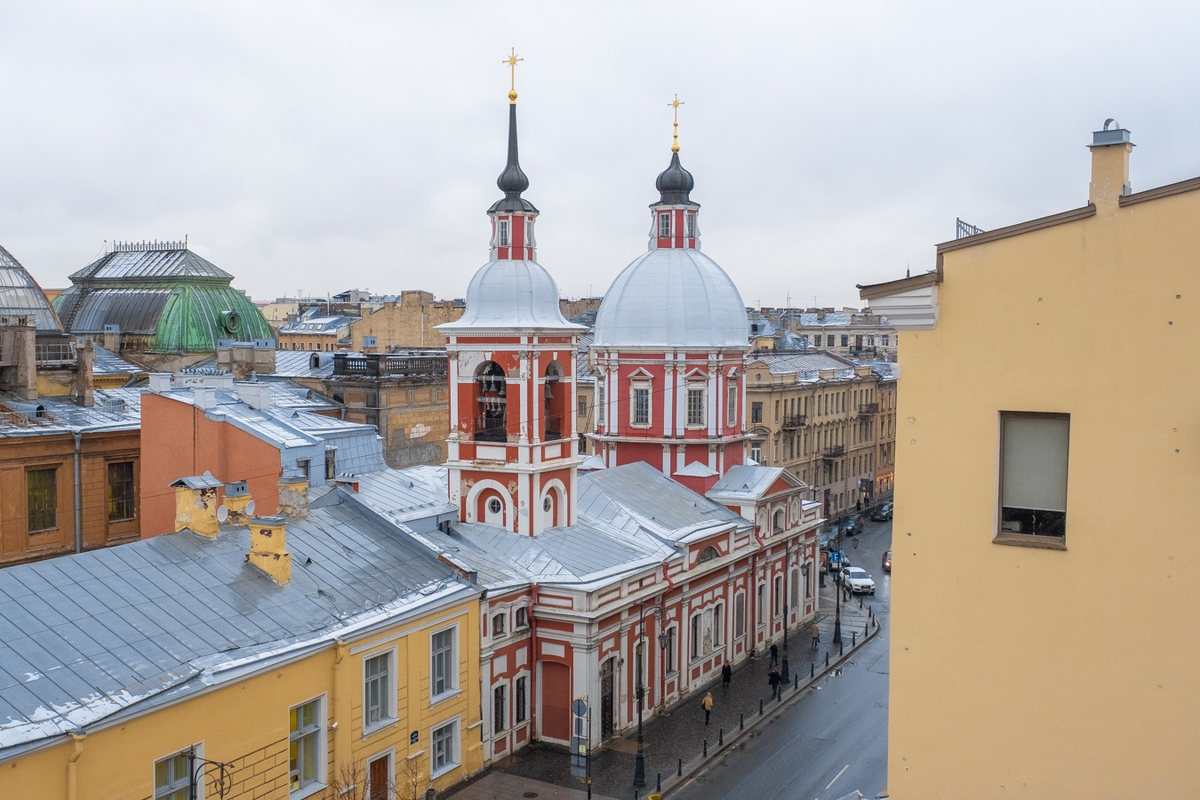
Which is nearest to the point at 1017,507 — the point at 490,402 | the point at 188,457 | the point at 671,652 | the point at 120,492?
the point at 490,402

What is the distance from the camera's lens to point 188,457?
30.2 meters

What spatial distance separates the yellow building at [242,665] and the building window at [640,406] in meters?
17.9

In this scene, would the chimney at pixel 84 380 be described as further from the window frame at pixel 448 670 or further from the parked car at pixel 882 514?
the parked car at pixel 882 514

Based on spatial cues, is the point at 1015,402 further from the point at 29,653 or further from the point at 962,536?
the point at 29,653

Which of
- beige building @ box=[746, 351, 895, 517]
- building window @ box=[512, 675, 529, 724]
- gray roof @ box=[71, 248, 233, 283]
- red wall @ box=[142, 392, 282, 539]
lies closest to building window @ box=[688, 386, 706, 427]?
beige building @ box=[746, 351, 895, 517]

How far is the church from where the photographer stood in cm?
3078

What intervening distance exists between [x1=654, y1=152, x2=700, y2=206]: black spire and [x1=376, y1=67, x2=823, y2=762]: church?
0.10 m

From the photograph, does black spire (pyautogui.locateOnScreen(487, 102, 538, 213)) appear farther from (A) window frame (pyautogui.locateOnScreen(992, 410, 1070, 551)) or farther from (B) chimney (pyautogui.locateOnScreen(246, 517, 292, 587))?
(A) window frame (pyautogui.locateOnScreen(992, 410, 1070, 551))

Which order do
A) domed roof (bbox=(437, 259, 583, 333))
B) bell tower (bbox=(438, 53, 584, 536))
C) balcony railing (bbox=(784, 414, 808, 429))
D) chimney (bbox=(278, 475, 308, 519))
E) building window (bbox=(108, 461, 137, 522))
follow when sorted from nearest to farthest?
1. chimney (bbox=(278, 475, 308, 519))
2. building window (bbox=(108, 461, 137, 522))
3. bell tower (bbox=(438, 53, 584, 536))
4. domed roof (bbox=(437, 259, 583, 333))
5. balcony railing (bbox=(784, 414, 808, 429))

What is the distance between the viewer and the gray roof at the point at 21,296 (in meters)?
38.7

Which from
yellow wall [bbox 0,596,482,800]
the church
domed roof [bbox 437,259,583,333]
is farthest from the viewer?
domed roof [bbox 437,259,583,333]

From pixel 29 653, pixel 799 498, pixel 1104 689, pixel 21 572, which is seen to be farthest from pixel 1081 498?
pixel 799 498

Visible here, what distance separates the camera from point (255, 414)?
32438 mm

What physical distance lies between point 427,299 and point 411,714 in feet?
214
